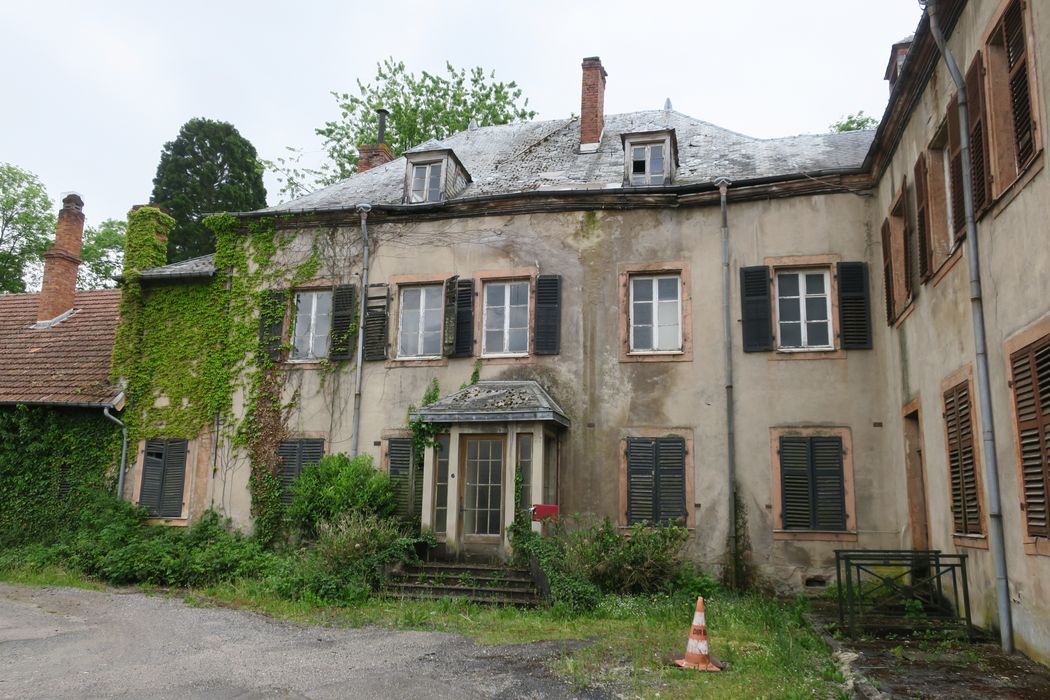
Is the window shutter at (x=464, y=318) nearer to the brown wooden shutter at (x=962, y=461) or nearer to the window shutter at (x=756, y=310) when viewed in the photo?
the window shutter at (x=756, y=310)

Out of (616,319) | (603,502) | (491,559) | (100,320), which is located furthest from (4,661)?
(100,320)

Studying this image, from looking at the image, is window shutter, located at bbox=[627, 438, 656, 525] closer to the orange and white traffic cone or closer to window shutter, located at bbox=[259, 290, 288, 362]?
the orange and white traffic cone

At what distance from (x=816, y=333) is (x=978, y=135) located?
17.1 feet

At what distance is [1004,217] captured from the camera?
738cm

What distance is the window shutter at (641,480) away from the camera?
12906 millimetres

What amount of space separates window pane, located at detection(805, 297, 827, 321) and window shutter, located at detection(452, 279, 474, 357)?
5.54m

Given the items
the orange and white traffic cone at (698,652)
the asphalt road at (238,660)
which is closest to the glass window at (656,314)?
the asphalt road at (238,660)

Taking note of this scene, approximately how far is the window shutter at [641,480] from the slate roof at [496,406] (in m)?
1.22

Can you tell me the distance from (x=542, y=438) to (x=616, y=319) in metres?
2.49

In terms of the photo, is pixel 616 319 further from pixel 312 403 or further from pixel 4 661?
pixel 4 661

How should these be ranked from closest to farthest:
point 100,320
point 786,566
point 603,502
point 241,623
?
point 241,623 < point 786,566 < point 603,502 < point 100,320

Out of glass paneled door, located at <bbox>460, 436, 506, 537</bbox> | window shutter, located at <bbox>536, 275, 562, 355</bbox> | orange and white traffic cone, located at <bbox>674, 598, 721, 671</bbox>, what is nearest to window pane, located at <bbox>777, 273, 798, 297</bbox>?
window shutter, located at <bbox>536, 275, 562, 355</bbox>

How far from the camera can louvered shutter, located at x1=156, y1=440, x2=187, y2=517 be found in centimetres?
1501

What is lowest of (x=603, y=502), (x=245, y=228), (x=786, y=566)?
(x=786, y=566)
